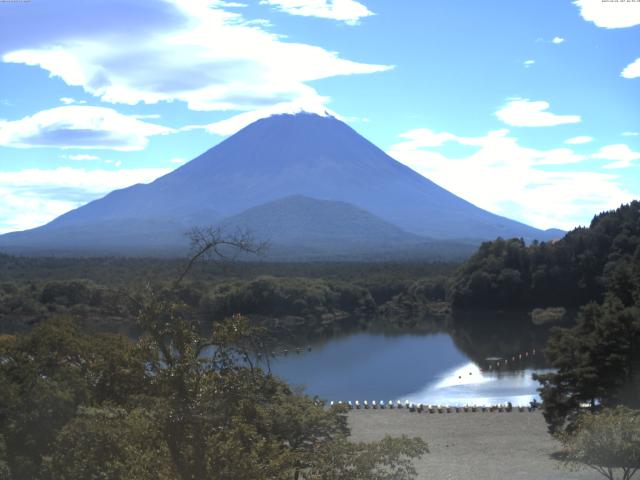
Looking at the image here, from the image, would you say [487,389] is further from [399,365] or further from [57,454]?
[57,454]

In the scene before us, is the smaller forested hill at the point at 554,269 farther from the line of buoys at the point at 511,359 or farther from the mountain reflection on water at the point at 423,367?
the line of buoys at the point at 511,359

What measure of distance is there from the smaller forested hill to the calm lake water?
42.3ft

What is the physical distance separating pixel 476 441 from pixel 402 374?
1369 centimetres

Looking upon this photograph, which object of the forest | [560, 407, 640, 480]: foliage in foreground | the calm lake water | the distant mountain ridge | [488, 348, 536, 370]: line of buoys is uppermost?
the distant mountain ridge

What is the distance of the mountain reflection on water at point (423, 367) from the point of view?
92.5 ft

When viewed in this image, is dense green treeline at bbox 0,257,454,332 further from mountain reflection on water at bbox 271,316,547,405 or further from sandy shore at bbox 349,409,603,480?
sandy shore at bbox 349,409,603,480

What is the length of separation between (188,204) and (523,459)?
174 meters

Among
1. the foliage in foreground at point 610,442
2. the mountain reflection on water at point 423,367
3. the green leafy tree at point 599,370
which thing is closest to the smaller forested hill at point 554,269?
the mountain reflection on water at point 423,367

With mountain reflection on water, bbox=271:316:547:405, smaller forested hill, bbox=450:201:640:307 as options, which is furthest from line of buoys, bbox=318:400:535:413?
smaller forested hill, bbox=450:201:640:307

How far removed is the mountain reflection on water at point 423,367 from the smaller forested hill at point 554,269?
823cm

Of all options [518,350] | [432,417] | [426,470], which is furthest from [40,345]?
[518,350]

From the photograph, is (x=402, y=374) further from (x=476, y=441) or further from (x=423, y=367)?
(x=476, y=441)

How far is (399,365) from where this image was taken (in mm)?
34625

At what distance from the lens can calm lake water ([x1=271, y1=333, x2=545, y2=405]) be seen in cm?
2786
